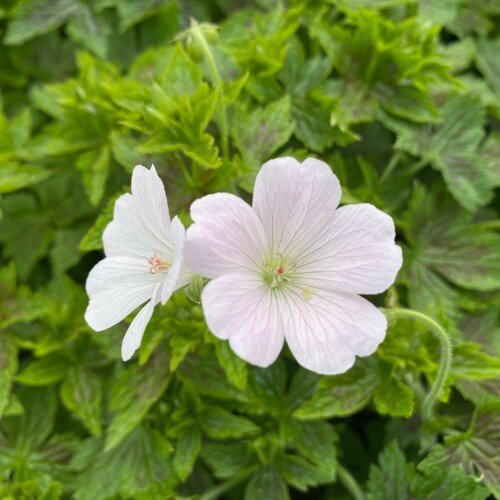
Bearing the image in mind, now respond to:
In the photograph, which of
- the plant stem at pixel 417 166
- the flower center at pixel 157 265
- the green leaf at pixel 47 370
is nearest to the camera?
the flower center at pixel 157 265

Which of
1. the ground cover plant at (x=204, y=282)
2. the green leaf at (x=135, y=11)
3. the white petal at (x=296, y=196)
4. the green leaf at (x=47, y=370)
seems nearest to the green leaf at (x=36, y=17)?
the ground cover plant at (x=204, y=282)

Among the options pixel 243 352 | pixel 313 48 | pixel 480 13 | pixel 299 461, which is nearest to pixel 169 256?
pixel 243 352

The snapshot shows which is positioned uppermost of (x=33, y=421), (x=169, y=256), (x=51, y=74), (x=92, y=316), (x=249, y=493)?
(x=169, y=256)

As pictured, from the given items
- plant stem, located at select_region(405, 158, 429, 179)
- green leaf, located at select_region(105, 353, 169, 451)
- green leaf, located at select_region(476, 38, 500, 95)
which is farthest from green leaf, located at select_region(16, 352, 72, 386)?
green leaf, located at select_region(476, 38, 500, 95)

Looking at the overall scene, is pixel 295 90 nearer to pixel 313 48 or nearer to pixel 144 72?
pixel 313 48

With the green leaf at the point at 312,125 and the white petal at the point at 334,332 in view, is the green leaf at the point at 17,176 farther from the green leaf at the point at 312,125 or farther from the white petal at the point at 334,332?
the white petal at the point at 334,332

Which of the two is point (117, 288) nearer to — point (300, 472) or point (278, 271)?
point (278, 271)

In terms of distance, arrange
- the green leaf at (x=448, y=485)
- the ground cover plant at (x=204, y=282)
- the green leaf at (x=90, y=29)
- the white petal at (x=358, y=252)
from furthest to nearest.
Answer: the green leaf at (x=90, y=29), the ground cover plant at (x=204, y=282), the green leaf at (x=448, y=485), the white petal at (x=358, y=252)
